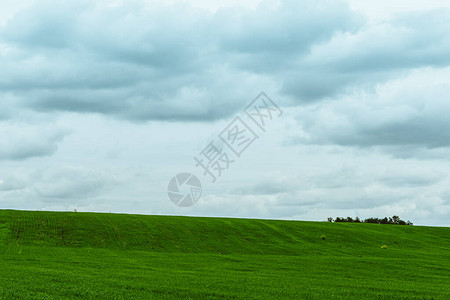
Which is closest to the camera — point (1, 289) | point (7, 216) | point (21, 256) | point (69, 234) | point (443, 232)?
point (1, 289)

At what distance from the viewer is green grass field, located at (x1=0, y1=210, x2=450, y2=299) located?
23719mm

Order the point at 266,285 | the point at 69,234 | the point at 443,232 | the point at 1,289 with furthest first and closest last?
the point at 443,232 < the point at 69,234 < the point at 266,285 < the point at 1,289

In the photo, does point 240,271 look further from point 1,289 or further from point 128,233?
point 128,233

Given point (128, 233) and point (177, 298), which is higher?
point (128, 233)

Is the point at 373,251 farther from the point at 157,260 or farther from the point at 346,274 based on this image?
the point at 157,260

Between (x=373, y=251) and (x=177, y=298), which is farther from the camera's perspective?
(x=373, y=251)

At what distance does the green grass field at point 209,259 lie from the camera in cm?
2372

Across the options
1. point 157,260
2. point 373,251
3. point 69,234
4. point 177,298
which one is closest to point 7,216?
point 69,234

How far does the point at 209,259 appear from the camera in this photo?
43.8 metres

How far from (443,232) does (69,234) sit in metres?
68.1

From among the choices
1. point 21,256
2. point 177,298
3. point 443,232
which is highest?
point 443,232

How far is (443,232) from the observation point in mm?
87750

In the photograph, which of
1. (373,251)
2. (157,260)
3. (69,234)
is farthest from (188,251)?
(373,251)

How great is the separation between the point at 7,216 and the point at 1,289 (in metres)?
53.0
